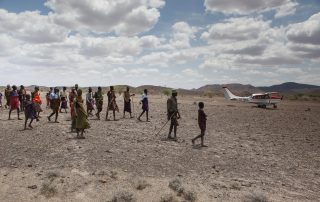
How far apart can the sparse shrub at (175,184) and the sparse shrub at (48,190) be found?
9.52 ft

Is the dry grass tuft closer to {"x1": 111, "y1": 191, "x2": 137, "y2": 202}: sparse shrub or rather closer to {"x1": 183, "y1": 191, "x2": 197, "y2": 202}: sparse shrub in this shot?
{"x1": 111, "y1": 191, "x2": 137, "y2": 202}: sparse shrub

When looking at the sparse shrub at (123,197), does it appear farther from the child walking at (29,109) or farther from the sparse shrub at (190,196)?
the child walking at (29,109)

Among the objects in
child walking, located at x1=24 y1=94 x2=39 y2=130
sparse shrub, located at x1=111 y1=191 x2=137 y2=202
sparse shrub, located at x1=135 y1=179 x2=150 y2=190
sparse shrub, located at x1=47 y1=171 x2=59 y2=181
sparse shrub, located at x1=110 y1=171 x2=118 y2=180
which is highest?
child walking, located at x1=24 y1=94 x2=39 y2=130

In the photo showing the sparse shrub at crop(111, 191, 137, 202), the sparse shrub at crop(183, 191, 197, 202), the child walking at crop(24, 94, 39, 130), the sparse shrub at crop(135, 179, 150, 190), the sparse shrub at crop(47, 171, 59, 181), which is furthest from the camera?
the child walking at crop(24, 94, 39, 130)

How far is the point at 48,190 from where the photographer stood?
9.33 metres

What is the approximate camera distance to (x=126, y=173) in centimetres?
1071

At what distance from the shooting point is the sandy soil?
941 cm

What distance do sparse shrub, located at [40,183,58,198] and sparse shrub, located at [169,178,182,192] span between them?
2901 mm

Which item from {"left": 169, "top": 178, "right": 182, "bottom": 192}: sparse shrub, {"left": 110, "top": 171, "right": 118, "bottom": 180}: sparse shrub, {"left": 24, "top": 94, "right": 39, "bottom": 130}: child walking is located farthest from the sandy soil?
{"left": 24, "top": 94, "right": 39, "bottom": 130}: child walking

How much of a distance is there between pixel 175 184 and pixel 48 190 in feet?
10.4

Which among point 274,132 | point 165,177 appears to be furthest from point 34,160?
point 274,132

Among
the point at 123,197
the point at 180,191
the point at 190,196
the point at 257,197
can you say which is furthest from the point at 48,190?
the point at 257,197

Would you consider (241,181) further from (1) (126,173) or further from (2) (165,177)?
(1) (126,173)

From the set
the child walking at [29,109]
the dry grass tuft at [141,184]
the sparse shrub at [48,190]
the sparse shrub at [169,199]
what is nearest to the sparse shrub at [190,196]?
the sparse shrub at [169,199]
